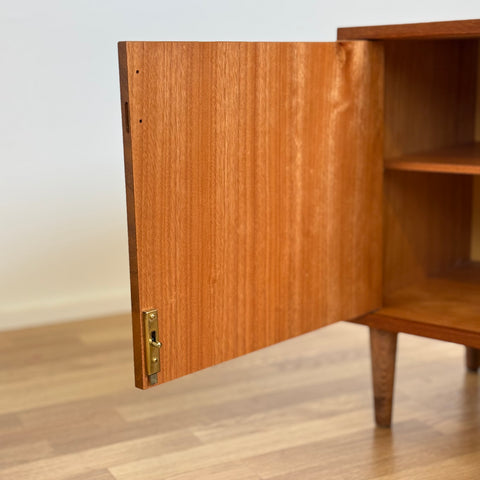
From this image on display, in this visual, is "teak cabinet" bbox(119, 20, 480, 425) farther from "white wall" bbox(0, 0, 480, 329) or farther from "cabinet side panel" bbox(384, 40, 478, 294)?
"white wall" bbox(0, 0, 480, 329)

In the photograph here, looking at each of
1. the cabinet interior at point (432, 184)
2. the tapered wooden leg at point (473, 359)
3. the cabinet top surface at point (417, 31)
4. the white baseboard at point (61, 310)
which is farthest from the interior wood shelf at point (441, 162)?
the white baseboard at point (61, 310)

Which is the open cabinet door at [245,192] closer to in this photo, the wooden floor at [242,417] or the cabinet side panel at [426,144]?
the cabinet side panel at [426,144]

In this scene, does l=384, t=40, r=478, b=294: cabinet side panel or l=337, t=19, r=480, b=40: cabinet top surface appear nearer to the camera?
l=337, t=19, r=480, b=40: cabinet top surface

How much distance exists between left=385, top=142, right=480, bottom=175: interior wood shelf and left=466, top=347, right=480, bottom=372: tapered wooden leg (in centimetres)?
38

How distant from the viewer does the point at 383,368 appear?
1199 millimetres

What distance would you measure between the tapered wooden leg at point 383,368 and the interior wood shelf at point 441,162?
0.24 m

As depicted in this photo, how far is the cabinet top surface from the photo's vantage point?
Result: 101cm

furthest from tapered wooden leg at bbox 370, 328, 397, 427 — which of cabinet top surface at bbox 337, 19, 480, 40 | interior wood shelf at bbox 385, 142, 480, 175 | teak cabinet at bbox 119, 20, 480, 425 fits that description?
cabinet top surface at bbox 337, 19, 480, 40

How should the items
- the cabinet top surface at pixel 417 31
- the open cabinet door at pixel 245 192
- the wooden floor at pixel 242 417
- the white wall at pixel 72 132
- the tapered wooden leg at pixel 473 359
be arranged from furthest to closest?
the white wall at pixel 72 132, the tapered wooden leg at pixel 473 359, the wooden floor at pixel 242 417, the cabinet top surface at pixel 417 31, the open cabinet door at pixel 245 192

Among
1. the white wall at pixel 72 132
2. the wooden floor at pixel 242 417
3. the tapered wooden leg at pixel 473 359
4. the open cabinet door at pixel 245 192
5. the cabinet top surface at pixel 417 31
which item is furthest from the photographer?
the white wall at pixel 72 132

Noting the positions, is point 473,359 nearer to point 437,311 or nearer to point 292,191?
point 437,311

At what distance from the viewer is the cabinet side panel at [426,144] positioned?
119cm

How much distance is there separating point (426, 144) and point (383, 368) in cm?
35

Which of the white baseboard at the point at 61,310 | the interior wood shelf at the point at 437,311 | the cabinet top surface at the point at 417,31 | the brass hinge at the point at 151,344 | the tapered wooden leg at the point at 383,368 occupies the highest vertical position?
the cabinet top surface at the point at 417,31
